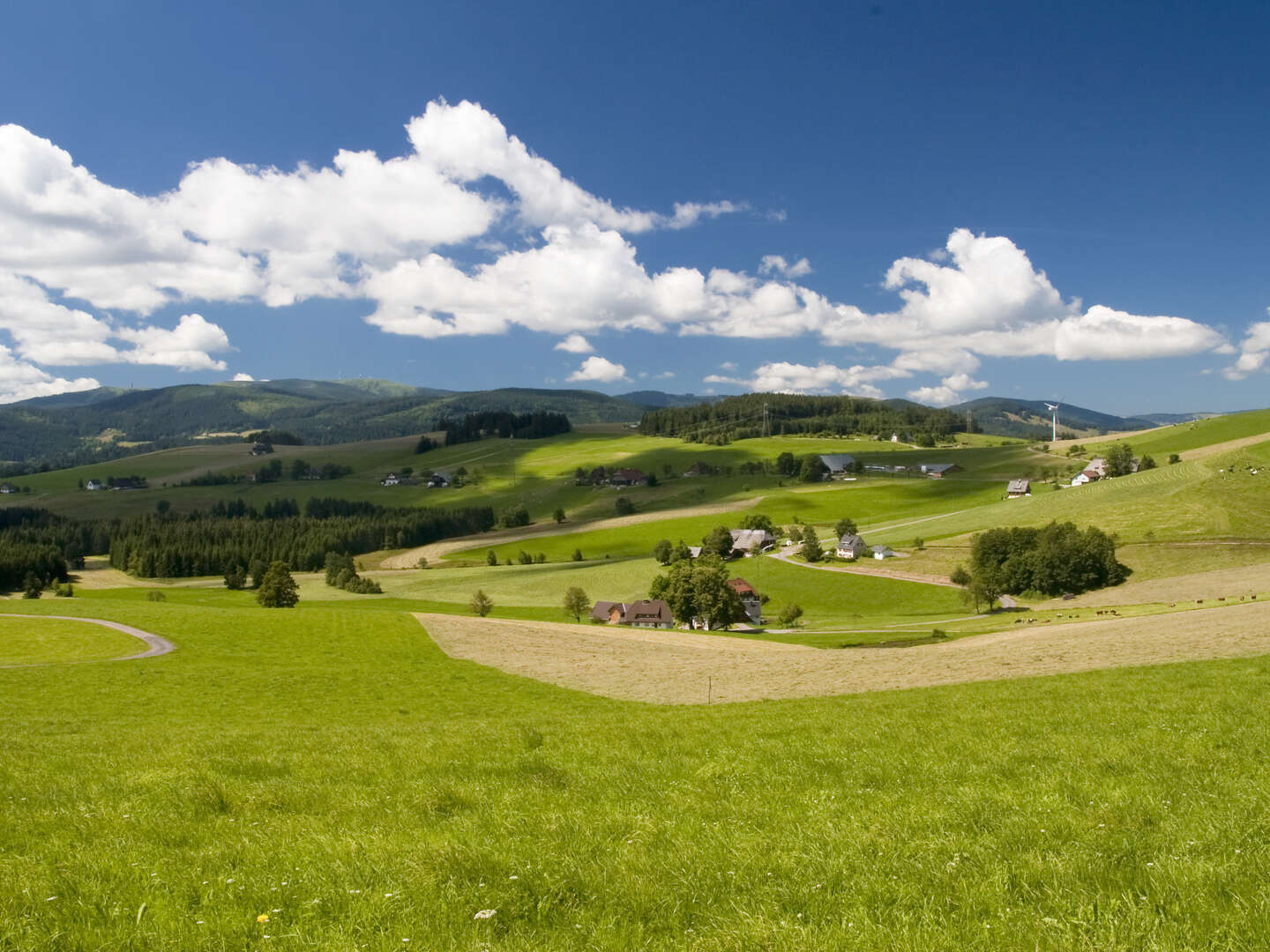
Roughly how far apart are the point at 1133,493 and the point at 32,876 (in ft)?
482

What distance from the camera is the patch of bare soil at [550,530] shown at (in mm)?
163000

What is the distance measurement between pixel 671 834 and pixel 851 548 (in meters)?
118

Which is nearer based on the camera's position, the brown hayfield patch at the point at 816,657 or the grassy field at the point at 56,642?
the brown hayfield patch at the point at 816,657

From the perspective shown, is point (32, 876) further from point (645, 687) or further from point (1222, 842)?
point (645, 687)

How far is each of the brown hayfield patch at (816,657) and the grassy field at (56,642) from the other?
70.7ft

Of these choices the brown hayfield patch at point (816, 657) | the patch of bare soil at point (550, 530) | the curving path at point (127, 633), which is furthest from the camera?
the patch of bare soil at point (550, 530)

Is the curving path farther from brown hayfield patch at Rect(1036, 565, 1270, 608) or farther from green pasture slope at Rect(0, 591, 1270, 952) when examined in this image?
brown hayfield patch at Rect(1036, 565, 1270, 608)

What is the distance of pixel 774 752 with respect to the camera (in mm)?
14633

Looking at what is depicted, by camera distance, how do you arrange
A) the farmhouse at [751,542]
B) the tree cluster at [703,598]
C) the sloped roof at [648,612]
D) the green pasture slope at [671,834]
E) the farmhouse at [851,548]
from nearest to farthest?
1. the green pasture slope at [671,834]
2. the tree cluster at [703,598]
3. the sloped roof at [648,612]
4. the farmhouse at [851,548]
5. the farmhouse at [751,542]

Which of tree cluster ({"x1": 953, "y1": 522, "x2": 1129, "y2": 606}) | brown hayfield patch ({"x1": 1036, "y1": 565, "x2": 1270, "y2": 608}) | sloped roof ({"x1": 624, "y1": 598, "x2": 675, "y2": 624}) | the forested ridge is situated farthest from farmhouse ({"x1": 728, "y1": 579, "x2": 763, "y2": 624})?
the forested ridge

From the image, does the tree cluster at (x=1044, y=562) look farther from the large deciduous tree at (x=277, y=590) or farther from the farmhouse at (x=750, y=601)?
the large deciduous tree at (x=277, y=590)

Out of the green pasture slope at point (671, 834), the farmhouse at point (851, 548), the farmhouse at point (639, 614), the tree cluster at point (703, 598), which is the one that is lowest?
the farmhouse at point (639, 614)

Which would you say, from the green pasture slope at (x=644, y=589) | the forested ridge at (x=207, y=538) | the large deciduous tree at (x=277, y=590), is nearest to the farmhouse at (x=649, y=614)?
the green pasture slope at (x=644, y=589)

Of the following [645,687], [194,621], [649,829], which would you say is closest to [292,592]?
[194,621]
